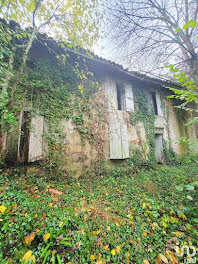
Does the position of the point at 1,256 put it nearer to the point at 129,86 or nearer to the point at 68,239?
the point at 68,239

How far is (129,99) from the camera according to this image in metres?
5.41

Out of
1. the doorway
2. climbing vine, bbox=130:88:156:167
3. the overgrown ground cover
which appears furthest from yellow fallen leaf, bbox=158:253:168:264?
the doorway

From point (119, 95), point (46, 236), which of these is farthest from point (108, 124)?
point (46, 236)

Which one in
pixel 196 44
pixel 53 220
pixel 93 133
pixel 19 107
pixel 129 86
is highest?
pixel 196 44

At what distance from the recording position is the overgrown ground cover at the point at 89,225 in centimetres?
148

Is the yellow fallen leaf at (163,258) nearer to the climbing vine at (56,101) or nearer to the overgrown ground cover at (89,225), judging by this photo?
the overgrown ground cover at (89,225)

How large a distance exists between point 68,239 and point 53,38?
499cm

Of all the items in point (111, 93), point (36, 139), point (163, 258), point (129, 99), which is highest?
point (111, 93)

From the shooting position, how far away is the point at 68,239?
1.59m

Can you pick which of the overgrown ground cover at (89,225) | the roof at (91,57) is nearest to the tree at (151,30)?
the roof at (91,57)

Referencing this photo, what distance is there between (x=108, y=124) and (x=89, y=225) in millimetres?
3413

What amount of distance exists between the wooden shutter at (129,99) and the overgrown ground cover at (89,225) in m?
3.73

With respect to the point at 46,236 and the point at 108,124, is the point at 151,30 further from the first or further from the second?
the point at 46,236

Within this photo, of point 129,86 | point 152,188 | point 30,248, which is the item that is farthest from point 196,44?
point 30,248
